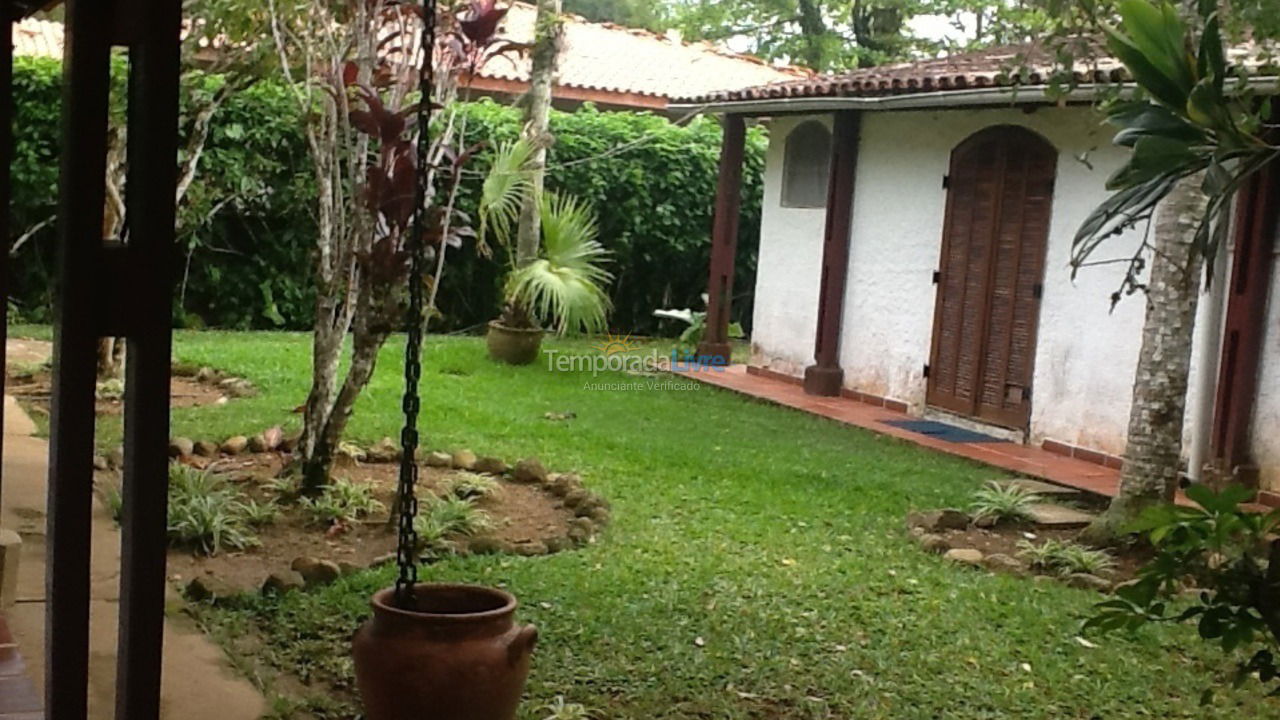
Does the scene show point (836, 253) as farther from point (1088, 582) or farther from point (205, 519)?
point (205, 519)

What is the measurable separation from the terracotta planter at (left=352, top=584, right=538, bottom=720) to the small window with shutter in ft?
25.0

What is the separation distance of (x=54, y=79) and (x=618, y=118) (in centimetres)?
526

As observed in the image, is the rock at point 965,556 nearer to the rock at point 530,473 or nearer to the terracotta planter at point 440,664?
the rock at point 530,473

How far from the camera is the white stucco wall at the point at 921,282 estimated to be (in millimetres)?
7711

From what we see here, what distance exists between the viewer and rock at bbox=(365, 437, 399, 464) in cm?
661

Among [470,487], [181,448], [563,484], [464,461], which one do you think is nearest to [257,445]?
[181,448]

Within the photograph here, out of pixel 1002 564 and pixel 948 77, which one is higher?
pixel 948 77

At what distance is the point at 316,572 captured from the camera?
4629 mm

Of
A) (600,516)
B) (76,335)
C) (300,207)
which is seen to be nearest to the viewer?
(76,335)

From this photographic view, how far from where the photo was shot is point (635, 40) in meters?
19.7

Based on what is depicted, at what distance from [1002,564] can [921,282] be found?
413 cm

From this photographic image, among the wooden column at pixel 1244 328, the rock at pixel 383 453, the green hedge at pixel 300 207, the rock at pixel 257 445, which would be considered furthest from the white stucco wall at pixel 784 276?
the rock at pixel 257 445

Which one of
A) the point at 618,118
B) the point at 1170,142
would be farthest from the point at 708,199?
the point at 1170,142

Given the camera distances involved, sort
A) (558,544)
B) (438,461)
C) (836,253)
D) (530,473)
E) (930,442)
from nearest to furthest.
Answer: (558,544)
(530,473)
(438,461)
(930,442)
(836,253)
